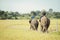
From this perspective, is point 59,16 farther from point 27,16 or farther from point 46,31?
point 27,16

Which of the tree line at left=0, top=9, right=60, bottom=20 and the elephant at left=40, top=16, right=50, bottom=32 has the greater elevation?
the tree line at left=0, top=9, right=60, bottom=20

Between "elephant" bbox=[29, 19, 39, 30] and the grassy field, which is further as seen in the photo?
"elephant" bbox=[29, 19, 39, 30]

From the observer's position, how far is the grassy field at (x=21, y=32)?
2688mm

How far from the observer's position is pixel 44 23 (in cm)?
299

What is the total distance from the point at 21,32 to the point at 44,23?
1.56 feet

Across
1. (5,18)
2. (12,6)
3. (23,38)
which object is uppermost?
(12,6)

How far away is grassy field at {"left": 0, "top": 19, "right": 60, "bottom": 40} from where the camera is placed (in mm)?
2688

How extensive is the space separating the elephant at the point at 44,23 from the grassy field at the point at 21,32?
0.22 ft

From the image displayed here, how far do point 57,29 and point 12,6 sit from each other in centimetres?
87

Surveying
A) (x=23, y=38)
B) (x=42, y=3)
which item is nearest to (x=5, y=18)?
(x=23, y=38)

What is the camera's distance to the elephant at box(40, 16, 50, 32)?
2.87 metres

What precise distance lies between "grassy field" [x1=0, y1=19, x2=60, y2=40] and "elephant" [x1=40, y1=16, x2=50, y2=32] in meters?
0.07

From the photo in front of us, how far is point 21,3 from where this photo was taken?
2.82m

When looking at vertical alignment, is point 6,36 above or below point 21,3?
below
